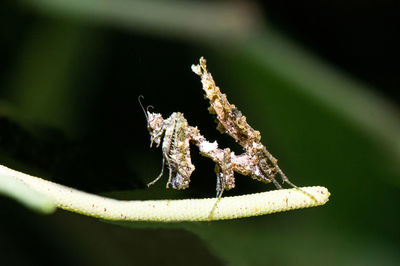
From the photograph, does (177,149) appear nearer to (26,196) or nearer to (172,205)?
(172,205)

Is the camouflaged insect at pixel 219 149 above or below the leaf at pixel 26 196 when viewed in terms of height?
above

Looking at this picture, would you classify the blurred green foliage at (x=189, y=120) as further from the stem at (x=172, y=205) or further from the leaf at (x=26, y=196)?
the leaf at (x=26, y=196)

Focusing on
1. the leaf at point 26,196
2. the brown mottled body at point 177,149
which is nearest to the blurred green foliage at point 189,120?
the brown mottled body at point 177,149

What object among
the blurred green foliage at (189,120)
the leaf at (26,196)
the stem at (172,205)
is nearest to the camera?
the leaf at (26,196)

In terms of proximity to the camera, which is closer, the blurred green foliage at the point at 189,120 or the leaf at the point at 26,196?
the leaf at the point at 26,196
